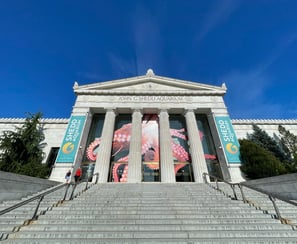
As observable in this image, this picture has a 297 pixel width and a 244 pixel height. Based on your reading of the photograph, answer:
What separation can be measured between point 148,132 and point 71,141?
316 inches

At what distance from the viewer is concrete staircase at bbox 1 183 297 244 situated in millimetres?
3816

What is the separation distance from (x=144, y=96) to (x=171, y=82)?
3993 mm

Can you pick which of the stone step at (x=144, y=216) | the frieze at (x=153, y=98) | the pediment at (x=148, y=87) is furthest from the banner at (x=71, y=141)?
the stone step at (x=144, y=216)

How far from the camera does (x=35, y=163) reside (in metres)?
13.8

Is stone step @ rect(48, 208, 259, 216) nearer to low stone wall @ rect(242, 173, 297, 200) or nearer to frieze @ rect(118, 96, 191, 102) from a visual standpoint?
low stone wall @ rect(242, 173, 297, 200)

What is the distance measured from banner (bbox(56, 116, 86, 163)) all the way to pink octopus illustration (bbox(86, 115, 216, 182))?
194 cm

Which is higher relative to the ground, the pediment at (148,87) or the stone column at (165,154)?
the pediment at (148,87)

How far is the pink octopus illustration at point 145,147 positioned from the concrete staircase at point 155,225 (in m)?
9.31

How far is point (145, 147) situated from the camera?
16.6 meters

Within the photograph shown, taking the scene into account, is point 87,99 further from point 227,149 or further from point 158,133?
point 227,149

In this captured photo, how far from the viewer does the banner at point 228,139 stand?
14.8 meters

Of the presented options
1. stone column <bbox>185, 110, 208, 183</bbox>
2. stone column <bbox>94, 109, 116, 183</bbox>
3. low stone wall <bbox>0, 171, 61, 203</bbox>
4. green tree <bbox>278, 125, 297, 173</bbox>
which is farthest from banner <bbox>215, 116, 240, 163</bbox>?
low stone wall <bbox>0, 171, 61, 203</bbox>

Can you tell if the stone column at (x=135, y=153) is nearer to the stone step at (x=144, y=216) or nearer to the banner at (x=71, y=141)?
the banner at (x=71, y=141)

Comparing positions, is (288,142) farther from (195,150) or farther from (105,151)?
(105,151)
